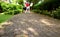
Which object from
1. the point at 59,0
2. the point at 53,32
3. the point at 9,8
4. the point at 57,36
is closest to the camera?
the point at 57,36

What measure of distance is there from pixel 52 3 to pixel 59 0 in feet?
2.72

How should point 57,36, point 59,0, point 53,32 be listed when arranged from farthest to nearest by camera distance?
point 59,0
point 53,32
point 57,36

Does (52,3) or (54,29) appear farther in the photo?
(52,3)

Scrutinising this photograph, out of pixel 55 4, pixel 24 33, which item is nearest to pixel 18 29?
pixel 24 33

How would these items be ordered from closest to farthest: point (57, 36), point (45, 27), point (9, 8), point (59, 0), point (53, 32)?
1. point (57, 36)
2. point (53, 32)
3. point (45, 27)
4. point (59, 0)
5. point (9, 8)

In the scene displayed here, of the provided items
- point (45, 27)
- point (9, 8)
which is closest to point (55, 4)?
point (9, 8)

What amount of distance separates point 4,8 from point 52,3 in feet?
18.3

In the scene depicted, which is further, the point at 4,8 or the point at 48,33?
the point at 4,8

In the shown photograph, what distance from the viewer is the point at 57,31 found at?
9164 millimetres

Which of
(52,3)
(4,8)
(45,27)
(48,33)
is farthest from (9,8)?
(48,33)

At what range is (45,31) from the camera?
915cm

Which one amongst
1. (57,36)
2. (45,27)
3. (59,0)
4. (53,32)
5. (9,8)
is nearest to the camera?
(57,36)

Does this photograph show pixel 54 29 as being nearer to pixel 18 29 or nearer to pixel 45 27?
pixel 45 27

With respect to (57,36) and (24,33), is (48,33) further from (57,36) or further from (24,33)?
(24,33)
